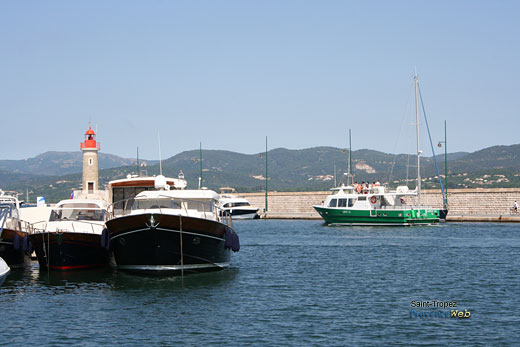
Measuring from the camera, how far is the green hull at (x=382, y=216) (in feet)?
207

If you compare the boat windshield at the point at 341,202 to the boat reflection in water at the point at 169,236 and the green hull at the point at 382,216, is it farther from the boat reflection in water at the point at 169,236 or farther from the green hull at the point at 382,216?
the boat reflection in water at the point at 169,236

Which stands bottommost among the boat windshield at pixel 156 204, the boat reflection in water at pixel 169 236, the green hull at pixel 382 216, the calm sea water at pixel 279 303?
the calm sea water at pixel 279 303

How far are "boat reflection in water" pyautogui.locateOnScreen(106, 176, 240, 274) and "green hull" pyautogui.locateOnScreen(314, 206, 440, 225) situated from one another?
36941 millimetres

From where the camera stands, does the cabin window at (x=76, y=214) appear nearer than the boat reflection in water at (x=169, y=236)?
No

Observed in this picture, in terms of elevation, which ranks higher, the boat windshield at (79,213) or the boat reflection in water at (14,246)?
the boat windshield at (79,213)

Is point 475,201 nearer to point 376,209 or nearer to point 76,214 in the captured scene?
point 376,209

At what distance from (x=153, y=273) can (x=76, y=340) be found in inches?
380

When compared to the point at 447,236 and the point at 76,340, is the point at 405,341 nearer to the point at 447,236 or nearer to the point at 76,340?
the point at 76,340

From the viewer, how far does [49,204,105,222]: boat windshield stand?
→ 29781 mm

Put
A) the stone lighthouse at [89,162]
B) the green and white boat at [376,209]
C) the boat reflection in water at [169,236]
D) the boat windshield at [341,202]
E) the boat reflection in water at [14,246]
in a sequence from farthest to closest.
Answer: the boat windshield at [341,202] < the green and white boat at [376,209] < the stone lighthouse at [89,162] < the boat reflection in water at [14,246] < the boat reflection in water at [169,236]

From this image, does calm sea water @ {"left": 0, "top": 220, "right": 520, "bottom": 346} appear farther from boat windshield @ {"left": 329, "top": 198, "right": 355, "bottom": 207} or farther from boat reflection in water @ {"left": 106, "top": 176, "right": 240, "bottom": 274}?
boat windshield @ {"left": 329, "top": 198, "right": 355, "bottom": 207}

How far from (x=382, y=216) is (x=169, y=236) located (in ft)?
135

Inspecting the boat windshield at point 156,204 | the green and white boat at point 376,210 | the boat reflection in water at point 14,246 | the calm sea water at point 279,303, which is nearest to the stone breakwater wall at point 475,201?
the green and white boat at point 376,210

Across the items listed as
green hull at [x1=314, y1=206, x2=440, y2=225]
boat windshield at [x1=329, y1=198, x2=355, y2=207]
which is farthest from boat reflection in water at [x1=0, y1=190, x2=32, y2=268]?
boat windshield at [x1=329, y1=198, x2=355, y2=207]
